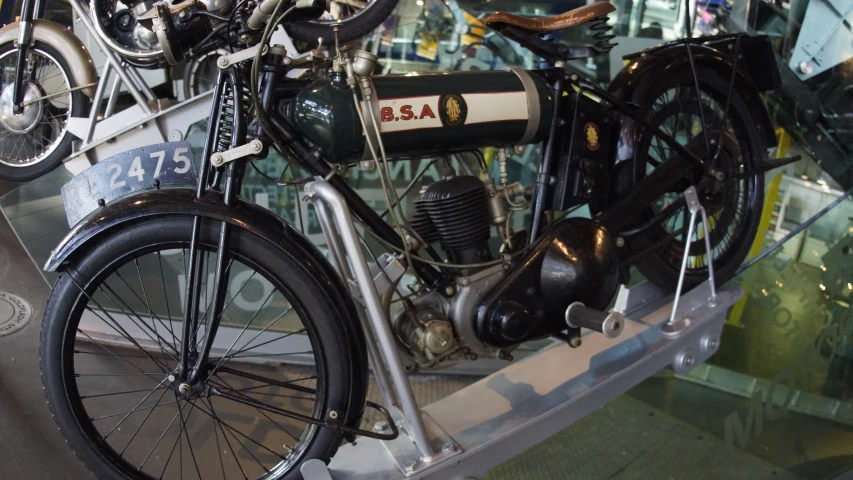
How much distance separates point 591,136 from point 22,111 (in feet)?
7.39

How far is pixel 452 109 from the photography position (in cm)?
147

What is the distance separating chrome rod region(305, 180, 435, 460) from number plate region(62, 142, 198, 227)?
295 mm

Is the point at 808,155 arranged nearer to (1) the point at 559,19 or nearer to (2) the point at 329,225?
(1) the point at 559,19

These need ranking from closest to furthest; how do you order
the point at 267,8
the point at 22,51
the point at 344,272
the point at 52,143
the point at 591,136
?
the point at 267,8 < the point at 344,272 < the point at 591,136 < the point at 22,51 < the point at 52,143

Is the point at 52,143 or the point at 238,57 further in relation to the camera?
the point at 52,143

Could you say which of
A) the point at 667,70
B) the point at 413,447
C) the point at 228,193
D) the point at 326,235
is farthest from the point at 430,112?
the point at 667,70

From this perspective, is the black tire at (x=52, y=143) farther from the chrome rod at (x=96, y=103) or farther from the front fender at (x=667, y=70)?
the front fender at (x=667, y=70)

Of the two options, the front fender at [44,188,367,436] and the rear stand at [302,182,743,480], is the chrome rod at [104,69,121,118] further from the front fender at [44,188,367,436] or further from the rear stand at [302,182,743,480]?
the rear stand at [302,182,743,480]

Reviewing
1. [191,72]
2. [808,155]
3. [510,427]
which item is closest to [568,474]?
[510,427]

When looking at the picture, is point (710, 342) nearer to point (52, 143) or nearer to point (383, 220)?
point (383, 220)

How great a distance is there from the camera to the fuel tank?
53.2 inches

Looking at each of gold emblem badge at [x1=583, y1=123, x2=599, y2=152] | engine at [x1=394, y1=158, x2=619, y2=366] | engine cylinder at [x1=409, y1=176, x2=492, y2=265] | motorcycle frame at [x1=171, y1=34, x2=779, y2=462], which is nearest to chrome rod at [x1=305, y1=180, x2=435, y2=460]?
motorcycle frame at [x1=171, y1=34, x2=779, y2=462]

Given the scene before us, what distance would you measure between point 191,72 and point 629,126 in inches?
81.7

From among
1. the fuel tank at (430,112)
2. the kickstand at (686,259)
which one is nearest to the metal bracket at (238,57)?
the fuel tank at (430,112)
